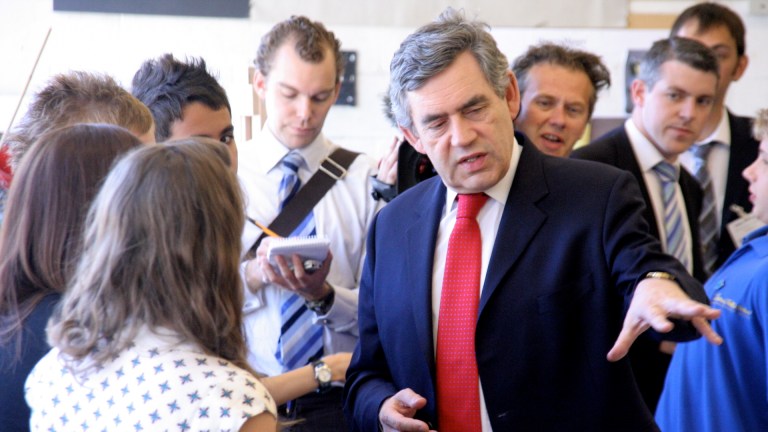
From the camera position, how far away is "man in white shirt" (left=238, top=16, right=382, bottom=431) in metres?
2.54

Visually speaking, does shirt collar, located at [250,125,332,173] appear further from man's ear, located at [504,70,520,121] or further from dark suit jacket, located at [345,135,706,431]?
dark suit jacket, located at [345,135,706,431]

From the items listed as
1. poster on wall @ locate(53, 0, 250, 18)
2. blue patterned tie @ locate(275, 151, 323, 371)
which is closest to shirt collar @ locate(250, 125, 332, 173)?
blue patterned tie @ locate(275, 151, 323, 371)

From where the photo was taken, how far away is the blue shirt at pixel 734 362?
7.13 ft

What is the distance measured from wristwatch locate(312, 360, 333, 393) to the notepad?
29 centimetres

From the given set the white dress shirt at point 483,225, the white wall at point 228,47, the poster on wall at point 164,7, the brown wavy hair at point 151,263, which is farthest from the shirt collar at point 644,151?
the poster on wall at point 164,7

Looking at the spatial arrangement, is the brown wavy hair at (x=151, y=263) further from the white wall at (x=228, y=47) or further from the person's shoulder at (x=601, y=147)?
the white wall at (x=228, y=47)

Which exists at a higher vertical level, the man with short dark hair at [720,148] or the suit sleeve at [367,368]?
the man with short dark hair at [720,148]

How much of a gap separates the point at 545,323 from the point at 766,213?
1.03m

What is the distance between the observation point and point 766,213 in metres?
2.43

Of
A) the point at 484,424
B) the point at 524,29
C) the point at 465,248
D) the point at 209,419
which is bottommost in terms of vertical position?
the point at 484,424

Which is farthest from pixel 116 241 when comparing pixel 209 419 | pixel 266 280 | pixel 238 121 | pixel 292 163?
pixel 238 121

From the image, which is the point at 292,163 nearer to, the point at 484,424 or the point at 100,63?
the point at 484,424

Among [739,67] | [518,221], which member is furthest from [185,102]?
[739,67]

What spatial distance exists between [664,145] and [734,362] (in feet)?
2.98
